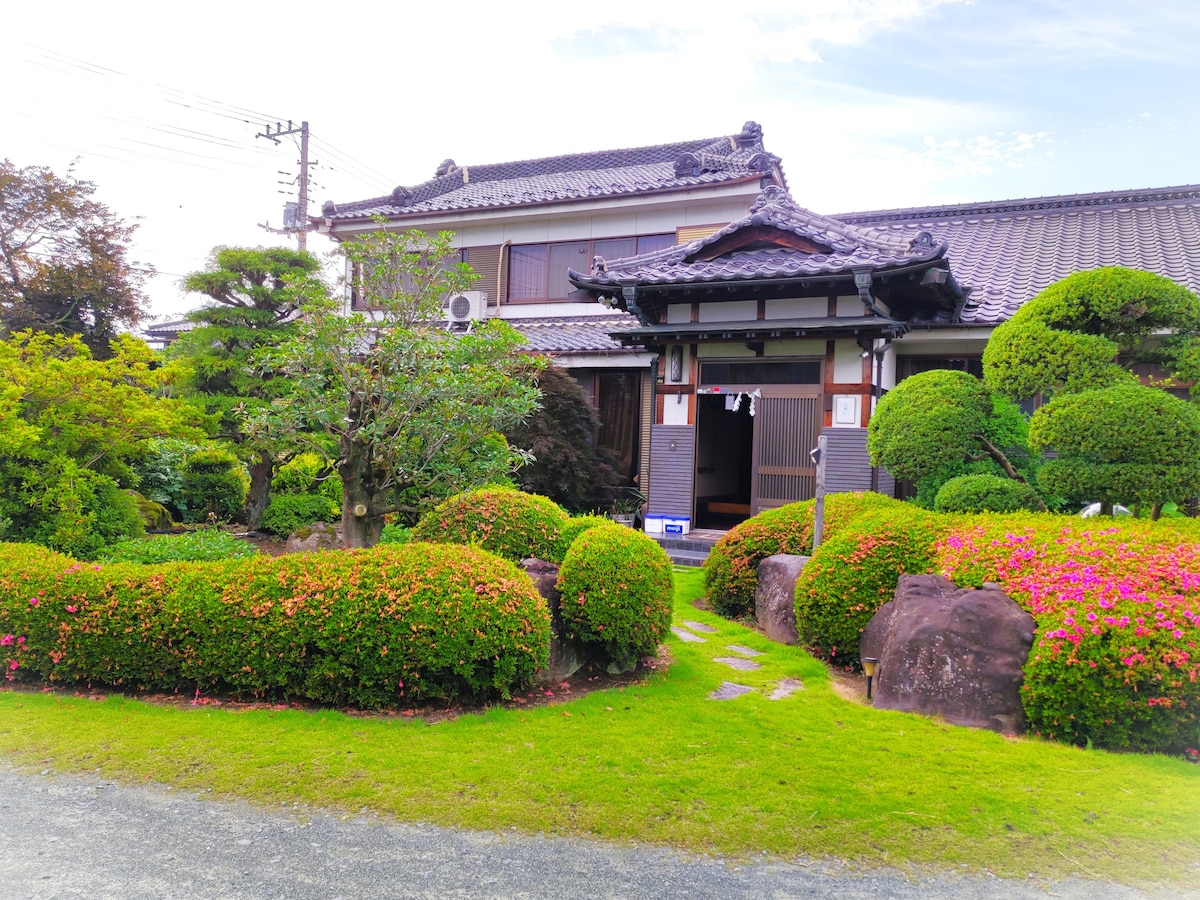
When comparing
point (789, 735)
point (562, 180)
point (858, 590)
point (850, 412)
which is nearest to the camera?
point (789, 735)

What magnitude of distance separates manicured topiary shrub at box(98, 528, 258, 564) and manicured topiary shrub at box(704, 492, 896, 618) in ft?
16.4

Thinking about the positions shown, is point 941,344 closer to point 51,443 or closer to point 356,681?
point 356,681

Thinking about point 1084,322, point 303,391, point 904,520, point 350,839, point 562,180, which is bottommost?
point 350,839

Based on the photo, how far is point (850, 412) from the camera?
11.1 m

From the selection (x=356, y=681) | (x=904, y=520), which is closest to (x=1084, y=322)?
(x=904, y=520)

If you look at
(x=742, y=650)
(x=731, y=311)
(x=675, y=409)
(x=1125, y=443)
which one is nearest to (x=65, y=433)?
(x=742, y=650)

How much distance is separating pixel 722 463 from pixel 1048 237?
790 centimetres

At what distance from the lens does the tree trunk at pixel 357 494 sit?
751 centimetres

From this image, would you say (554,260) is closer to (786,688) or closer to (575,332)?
(575,332)

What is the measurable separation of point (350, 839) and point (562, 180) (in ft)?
60.0

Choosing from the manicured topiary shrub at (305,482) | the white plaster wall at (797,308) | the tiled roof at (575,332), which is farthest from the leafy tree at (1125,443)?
the manicured topiary shrub at (305,482)

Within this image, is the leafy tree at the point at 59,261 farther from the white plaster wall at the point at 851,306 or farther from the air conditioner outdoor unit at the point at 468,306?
the white plaster wall at the point at 851,306

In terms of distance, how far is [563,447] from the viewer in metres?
12.0

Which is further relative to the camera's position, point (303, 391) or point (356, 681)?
point (303, 391)
